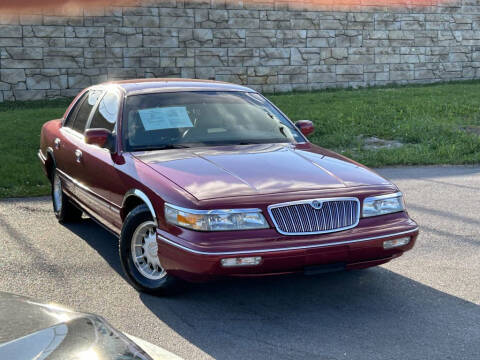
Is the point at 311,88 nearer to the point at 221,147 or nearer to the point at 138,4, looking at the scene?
the point at 138,4

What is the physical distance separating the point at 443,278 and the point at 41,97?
12665mm

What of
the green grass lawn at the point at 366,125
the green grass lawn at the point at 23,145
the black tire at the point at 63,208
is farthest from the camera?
the green grass lawn at the point at 366,125

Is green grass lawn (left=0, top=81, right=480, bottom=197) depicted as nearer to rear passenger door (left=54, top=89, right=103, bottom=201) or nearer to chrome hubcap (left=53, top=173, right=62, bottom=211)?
chrome hubcap (left=53, top=173, right=62, bottom=211)

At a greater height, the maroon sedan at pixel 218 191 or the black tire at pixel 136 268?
the maroon sedan at pixel 218 191

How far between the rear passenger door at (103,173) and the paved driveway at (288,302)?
0.45 meters

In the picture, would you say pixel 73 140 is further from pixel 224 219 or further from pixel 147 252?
pixel 224 219

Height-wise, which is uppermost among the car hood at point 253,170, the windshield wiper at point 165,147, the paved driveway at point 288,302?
the windshield wiper at point 165,147

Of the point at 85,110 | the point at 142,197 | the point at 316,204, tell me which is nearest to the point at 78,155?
the point at 85,110

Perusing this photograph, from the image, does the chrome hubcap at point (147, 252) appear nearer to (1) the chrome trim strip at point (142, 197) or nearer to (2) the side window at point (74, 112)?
(1) the chrome trim strip at point (142, 197)

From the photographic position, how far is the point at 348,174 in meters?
5.31

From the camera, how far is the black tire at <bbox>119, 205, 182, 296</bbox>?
5.15m

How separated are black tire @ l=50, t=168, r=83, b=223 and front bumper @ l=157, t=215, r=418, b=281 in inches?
108

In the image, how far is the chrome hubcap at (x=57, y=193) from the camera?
24.9 ft

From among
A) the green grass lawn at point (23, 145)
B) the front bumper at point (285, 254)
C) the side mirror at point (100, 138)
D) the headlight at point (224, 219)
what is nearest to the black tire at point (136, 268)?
the front bumper at point (285, 254)
